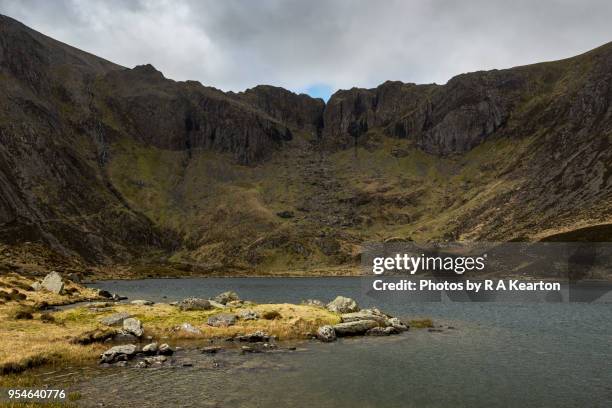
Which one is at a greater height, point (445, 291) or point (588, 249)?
point (588, 249)

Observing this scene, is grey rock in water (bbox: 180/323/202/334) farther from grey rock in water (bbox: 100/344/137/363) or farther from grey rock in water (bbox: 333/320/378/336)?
grey rock in water (bbox: 333/320/378/336)

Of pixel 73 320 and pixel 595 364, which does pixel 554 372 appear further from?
pixel 73 320

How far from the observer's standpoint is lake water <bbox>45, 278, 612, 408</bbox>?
3597 cm

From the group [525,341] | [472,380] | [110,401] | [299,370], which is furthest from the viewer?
[525,341]

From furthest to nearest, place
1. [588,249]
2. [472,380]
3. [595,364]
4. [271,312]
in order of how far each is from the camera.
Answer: [588,249]
[271,312]
[595,364]
[472,380]

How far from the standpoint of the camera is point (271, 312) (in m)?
69.9

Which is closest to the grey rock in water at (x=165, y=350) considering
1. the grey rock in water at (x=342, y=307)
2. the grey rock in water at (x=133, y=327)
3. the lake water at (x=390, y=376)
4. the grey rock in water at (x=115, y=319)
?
the lake water at (x=390, y=376)

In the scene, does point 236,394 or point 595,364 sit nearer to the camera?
point 236,394

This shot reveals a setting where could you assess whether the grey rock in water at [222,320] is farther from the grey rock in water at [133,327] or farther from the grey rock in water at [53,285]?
Answer: the grey rock in water at [53,285]

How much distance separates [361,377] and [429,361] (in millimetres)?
10047

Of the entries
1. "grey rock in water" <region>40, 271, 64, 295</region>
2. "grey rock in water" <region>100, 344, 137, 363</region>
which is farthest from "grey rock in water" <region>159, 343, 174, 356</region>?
"grey rock in water" <region>40, 271, 64, 295</region>

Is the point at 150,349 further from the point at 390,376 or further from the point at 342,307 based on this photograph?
the point at 342,307

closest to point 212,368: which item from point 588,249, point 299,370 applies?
point 299,370

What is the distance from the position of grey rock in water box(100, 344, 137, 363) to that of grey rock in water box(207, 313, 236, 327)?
16.3 metres
